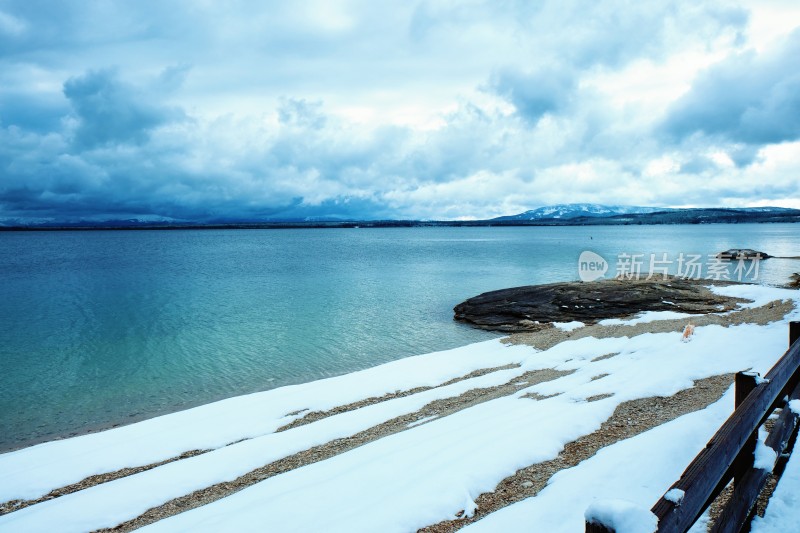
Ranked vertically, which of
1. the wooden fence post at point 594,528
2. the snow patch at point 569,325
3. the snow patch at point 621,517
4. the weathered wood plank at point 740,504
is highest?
the snow patch at point 621,517

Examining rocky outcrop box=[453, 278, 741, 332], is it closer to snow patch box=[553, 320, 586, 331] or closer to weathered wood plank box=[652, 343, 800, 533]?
snow patch box=[553, 320, 586, 331]

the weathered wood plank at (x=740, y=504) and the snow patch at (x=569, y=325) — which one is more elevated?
the weathered wood plank at (x=740, y=504)

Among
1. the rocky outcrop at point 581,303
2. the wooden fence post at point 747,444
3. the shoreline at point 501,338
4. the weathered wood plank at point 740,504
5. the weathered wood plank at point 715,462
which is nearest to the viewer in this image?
the weathered wood plank at point 715,462

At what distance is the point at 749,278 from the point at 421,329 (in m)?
39.7

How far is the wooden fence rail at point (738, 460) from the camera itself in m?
2.61

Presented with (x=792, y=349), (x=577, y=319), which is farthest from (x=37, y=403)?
(x=577, y=319)

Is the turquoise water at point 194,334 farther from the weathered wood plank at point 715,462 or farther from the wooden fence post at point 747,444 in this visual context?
the weathered wood plank at point 715,462

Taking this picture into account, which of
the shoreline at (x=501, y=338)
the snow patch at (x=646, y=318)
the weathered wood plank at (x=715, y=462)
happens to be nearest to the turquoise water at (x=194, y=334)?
the shoreline at (x=501, y=338)

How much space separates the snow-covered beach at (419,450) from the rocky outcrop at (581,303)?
999 cm

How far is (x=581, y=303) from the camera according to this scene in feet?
101

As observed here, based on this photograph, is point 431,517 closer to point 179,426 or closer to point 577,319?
point 179,426

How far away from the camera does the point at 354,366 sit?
22078mm

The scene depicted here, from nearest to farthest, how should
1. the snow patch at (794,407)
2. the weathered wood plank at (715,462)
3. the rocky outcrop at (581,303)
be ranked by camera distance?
1. the weathered wood plank at (715,462)
2. the snow patch at (794,407)
3. the rocky outcrop at (581,303)

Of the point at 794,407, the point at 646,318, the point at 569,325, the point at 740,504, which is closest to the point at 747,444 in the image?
the point at 740,504
